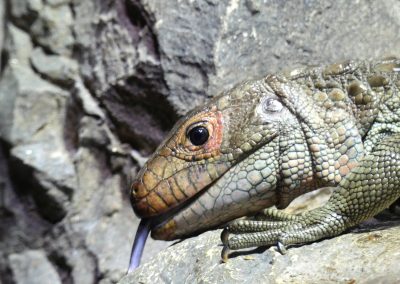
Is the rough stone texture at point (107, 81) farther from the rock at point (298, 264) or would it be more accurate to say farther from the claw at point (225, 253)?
the claw at point (225, 253)

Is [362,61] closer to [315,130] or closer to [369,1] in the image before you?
[315,130]

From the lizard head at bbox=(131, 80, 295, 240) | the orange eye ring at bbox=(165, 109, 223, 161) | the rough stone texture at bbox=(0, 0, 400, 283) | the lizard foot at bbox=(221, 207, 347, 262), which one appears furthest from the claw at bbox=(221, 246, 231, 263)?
the rough stone texture at bbox=(0, 0, 400, 283)

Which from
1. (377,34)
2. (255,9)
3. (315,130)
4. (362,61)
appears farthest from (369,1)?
(315,130)

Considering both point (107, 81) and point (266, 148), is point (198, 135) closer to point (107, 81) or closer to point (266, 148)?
point (266, 148)

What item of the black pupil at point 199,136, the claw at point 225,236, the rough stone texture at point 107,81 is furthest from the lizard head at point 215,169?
the rough stone texture at point 107,81

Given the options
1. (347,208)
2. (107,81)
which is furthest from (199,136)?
(107,81)

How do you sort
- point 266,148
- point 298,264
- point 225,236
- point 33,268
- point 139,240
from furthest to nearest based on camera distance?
point 33,268 → point 139,240 → point 266,148 → point 225,236 → point 298,264

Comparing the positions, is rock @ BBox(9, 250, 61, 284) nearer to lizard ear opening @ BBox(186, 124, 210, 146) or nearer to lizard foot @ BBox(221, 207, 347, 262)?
lizard ear opening @ BBox(186, 124, 210, 146)
